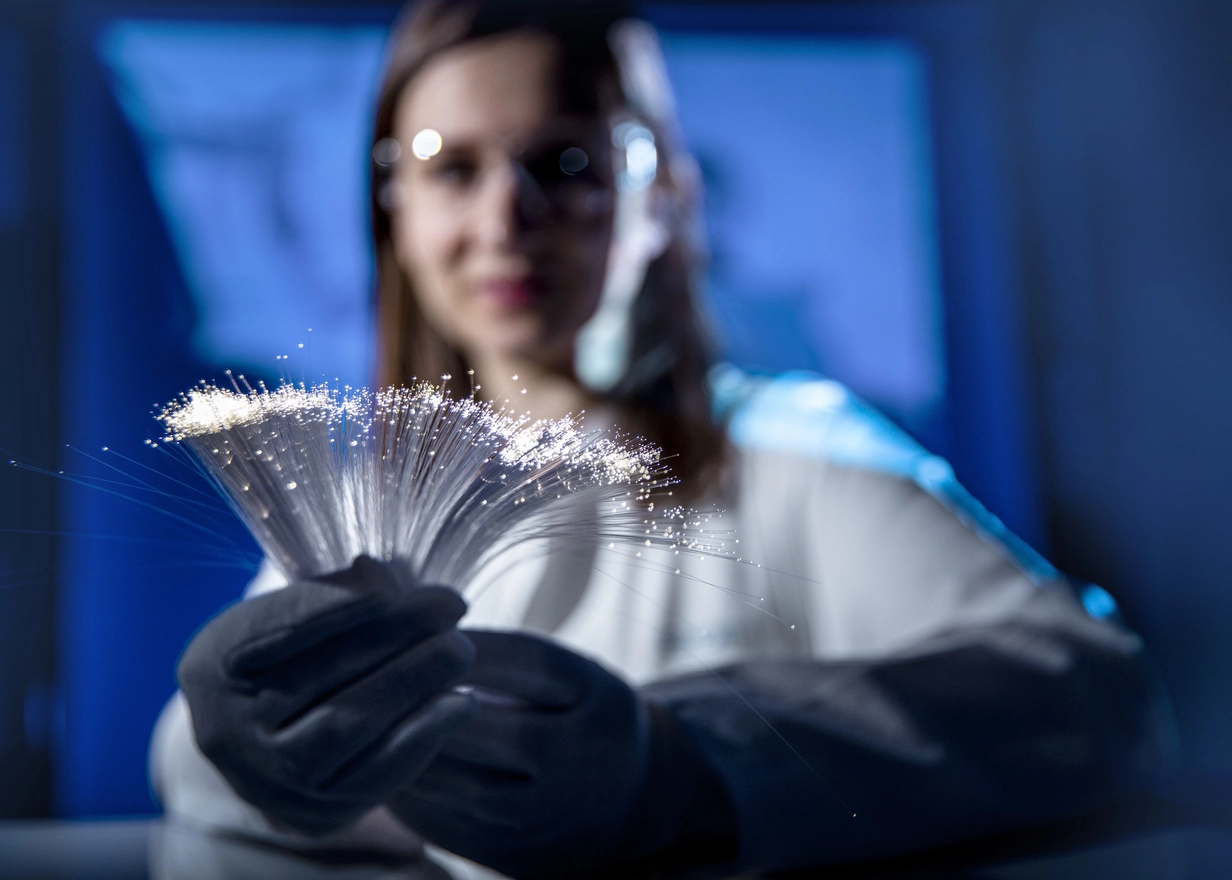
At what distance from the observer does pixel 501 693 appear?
1.33ft

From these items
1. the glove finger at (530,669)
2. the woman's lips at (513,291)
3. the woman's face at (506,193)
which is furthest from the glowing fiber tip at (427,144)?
the glove finger at (530,669)

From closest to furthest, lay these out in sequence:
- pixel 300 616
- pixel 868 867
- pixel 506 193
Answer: pixel 300 616
pixel 868 867
pixel 506 193

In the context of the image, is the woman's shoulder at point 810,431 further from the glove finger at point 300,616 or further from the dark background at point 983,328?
the glove finger at point 300,616

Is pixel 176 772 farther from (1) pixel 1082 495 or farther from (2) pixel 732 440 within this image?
(1) pixel 1082 495

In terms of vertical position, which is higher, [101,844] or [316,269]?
[316,269]

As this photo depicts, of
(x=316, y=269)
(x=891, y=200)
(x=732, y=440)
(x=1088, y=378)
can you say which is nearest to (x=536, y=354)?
(x=732, y=440)

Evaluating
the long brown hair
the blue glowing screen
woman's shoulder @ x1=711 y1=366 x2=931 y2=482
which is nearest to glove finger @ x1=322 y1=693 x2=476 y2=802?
the long brown hair

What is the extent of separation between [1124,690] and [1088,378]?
667mm

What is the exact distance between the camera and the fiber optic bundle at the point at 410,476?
35 centimetres

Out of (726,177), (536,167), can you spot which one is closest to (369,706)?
(536,167)

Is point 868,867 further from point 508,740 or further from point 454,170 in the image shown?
point 454,170

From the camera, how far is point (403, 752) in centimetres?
35

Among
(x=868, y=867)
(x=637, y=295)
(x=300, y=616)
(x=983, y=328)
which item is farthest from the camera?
(x=983, y=328)

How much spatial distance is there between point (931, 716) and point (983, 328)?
32.0 inches
